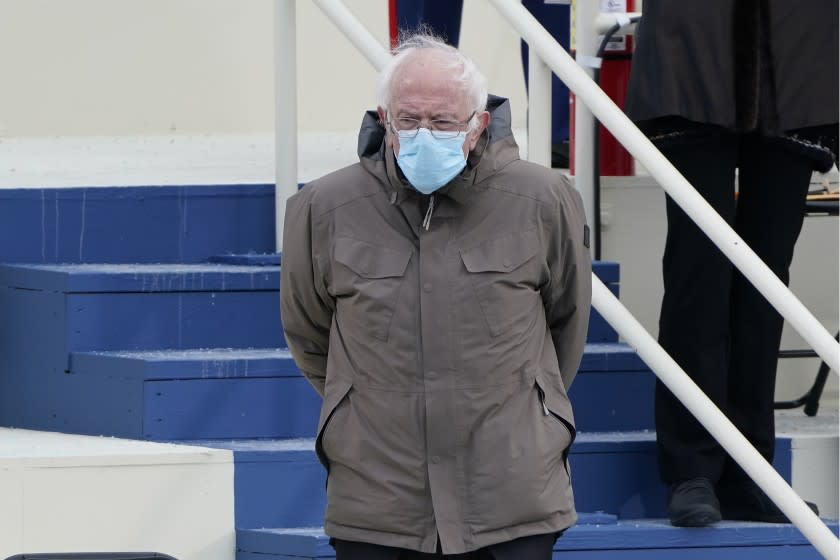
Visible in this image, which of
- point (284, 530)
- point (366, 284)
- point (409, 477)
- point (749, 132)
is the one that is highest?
point (749, 132)

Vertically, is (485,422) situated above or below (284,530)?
above

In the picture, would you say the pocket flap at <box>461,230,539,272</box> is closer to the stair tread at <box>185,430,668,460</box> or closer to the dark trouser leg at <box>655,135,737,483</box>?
the dark trouser leg at <box>655,135,737,483</box>

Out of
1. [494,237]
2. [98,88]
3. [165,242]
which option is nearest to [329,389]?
[494,237]

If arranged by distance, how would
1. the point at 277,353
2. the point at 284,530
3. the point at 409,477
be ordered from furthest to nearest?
the point at 277,353 → the point at 284,530 → the point at 409,477

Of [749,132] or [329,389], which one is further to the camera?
[749,132]

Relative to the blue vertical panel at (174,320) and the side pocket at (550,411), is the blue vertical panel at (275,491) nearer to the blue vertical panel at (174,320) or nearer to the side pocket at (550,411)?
the blue vertical panel at (174,320)

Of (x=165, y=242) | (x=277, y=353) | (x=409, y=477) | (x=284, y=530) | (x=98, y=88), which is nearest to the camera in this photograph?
(x=409, y=477)

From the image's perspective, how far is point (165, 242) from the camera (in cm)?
425

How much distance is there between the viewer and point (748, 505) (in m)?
3.68

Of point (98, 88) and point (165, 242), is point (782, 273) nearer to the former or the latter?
point (165, 242)

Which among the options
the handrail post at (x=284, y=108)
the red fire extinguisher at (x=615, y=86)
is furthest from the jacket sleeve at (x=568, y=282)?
the red fire extinguisher at (x=615, y=86)

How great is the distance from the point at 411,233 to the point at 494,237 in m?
0.13

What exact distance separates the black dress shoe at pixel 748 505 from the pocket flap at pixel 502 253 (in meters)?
1.11

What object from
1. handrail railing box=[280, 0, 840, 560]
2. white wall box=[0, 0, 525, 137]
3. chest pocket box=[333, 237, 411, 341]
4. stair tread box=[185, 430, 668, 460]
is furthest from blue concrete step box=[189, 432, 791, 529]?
white wall box=[0, 0, 525, 137]
